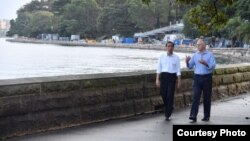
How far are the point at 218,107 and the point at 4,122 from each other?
6.66 m

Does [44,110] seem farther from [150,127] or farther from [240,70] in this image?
[240,70]

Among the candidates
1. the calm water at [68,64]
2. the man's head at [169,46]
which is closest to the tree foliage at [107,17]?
the calm water at [68,64]

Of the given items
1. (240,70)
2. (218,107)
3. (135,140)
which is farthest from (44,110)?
(240,70)

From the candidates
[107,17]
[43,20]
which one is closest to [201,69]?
[107,17]

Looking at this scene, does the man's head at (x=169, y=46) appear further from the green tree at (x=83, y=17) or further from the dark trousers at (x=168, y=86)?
the green tree at (x=83, y=17)

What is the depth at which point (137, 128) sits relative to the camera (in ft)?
33.9

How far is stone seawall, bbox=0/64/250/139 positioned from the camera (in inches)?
369

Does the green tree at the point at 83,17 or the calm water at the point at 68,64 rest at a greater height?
the green tree at the point at 83,17

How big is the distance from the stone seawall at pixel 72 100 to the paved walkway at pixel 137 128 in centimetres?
26

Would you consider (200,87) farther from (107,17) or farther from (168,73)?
(107,17)

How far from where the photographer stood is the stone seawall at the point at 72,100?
938cm

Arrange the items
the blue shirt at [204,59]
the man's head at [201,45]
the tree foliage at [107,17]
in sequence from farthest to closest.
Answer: the tree foliage at [107,17] < the blue shirt at [204,59] < the man's head at [201,45]

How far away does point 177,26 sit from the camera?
131625 millimetres

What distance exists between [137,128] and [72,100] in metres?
1.39
